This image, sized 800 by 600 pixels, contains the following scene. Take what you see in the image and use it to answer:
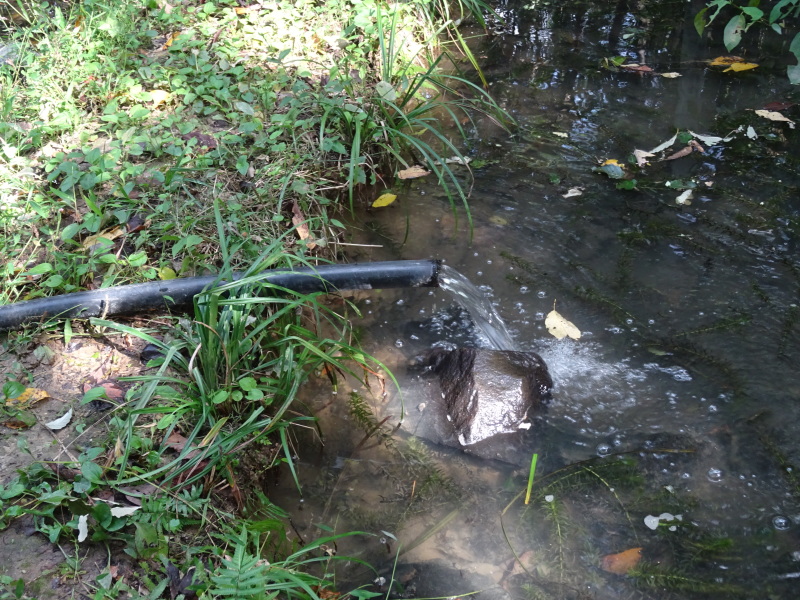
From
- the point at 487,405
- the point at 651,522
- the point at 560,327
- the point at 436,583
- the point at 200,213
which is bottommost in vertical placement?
the point at 436,583

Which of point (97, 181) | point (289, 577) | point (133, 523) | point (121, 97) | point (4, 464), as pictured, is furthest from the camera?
point (121, 97)

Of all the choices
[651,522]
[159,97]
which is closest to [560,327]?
[651,522]

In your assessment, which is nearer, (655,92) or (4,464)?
(4,464)

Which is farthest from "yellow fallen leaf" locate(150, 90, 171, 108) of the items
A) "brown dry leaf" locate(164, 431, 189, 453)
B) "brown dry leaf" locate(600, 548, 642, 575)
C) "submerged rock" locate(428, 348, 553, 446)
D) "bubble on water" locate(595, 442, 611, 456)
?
"brown dry leaf" locate(600, 548, 642, 575)

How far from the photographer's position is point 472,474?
2.41 m

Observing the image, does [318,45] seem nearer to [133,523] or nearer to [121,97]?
[121,97]

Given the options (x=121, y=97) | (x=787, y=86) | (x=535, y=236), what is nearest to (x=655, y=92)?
(x=787, y=86)

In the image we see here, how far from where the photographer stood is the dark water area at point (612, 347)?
7.07 feet

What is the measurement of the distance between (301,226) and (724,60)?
3.33 metres

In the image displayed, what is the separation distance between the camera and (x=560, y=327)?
289cm

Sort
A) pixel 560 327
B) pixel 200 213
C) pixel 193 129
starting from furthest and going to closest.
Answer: pixel 193 129, pixel 200 213, pixel 560 327

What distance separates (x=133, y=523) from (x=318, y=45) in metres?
3.23

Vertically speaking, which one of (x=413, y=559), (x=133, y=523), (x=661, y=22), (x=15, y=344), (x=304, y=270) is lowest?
(x=413, y=559)

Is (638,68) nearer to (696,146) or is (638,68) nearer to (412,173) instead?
(696,146)
